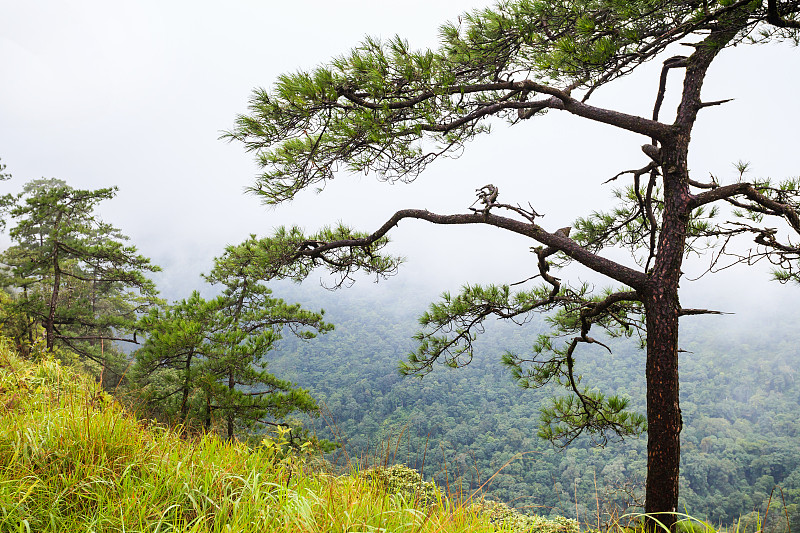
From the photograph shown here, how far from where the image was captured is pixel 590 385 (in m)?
19.6

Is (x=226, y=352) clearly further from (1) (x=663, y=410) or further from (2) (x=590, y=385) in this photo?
(2) (x=590, y=385)

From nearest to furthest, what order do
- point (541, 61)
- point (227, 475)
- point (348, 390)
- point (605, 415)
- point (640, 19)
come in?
point (227, 475) → point (640, 19) → point (541, 61) → point (605, 415) → point (348, 390)

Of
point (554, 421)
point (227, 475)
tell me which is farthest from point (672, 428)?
point (227, 475)

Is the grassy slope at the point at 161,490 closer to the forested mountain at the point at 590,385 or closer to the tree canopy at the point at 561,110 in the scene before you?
the tree canopy at the point at 561,110

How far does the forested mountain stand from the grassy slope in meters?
11.0

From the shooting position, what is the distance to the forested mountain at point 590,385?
1541 centimetres

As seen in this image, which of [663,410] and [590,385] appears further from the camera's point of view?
[590,385]

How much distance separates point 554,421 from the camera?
3.39 metres

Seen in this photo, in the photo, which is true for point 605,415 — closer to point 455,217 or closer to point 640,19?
point 455,217

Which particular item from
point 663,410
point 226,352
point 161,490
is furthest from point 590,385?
point 161,490

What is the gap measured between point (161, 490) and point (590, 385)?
21.5 metres

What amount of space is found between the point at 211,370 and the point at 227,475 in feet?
14.2

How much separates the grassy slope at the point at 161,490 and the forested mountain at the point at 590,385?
10959 millimetres

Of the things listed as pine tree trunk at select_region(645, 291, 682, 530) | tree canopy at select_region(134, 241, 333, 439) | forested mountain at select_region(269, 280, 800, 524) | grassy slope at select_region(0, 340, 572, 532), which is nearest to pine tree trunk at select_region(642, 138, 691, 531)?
pine tree trunk at select_region(645, 291, 682, 530)
